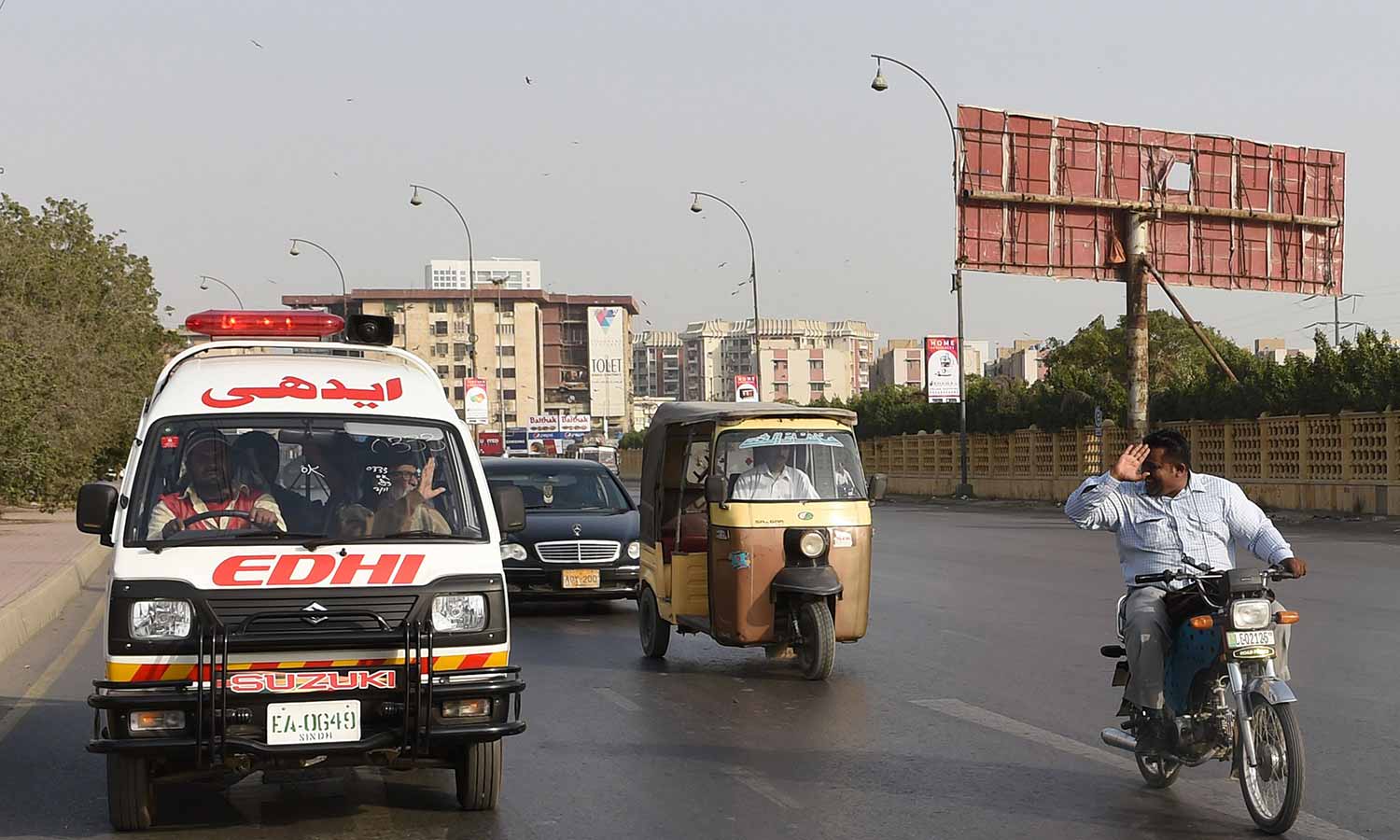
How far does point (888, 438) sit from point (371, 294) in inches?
4090

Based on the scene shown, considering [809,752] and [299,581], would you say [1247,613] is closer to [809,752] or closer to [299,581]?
[809,752]

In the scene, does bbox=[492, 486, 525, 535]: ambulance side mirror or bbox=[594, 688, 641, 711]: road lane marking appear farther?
bbox=[594, 688, 641, 711]: road lane marking

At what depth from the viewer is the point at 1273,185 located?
3903cm

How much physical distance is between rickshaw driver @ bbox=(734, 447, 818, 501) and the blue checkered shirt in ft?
13.8

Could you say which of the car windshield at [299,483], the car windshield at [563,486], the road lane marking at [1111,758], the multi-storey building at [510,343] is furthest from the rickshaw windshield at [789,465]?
the multi-storey building at [510,343]

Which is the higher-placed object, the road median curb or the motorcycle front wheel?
the motorcycle front wheel

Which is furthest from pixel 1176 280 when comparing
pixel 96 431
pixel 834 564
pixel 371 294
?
pixel 371 294

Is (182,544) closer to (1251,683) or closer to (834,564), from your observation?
(1251,683)

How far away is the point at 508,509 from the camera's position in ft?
25.7

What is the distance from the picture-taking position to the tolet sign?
7418mm

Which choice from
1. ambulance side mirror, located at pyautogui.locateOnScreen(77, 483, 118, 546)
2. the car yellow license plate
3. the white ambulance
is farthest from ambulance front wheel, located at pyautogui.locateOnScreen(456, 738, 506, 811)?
the car yellow license plate

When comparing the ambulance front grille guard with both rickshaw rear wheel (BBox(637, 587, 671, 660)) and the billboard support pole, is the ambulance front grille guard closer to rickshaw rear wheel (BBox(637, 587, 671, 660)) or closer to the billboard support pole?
rickshaw rear wheel (BBox(637, 587, 671, 660))

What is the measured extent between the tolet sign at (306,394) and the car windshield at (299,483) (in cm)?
10

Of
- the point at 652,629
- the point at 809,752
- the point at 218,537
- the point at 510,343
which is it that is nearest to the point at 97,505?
the point at 218,537
